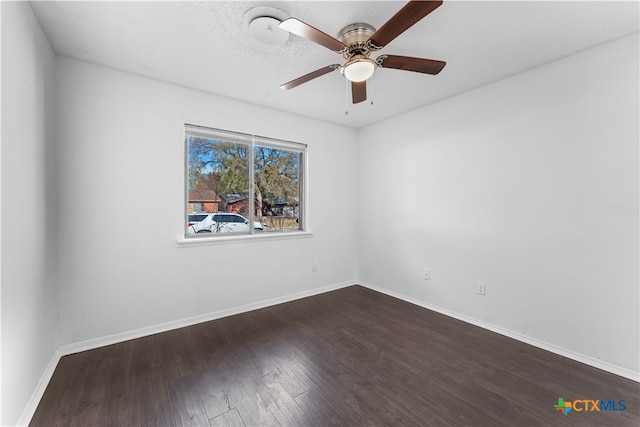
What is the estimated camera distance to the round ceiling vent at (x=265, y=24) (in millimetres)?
1707

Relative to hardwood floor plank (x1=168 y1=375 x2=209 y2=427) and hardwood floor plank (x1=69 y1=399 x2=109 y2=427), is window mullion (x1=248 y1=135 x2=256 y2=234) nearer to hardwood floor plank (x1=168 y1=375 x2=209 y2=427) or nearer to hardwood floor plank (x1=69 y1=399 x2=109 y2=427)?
hardwood floor plank (x1=168 y1=375 x2=209 y2=427)

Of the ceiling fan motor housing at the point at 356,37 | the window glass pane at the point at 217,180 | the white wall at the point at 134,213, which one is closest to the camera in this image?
the ceiling fan motor housing at the point at 356,37

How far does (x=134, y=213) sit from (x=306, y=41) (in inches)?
85.1

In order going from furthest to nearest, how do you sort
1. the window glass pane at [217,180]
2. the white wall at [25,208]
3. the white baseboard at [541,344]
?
the window glass pane at [217,180] < the white baseboard at [541,344] < the white wall at [25,208]

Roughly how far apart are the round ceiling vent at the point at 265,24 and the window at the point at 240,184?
140cm

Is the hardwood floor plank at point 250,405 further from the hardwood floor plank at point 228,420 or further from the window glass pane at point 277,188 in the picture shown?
the window glass pane at point 277,188

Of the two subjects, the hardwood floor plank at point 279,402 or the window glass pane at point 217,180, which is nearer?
the hardwood floor plank at point 279,402

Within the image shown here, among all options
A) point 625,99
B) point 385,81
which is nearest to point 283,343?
point 385,81

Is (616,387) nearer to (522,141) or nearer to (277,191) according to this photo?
(522,141)

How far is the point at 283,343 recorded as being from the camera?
2.44 meters

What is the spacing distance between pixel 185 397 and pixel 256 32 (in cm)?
249

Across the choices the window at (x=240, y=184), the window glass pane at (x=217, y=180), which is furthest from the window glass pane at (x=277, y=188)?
the window glass pane at (x=217, y=180)

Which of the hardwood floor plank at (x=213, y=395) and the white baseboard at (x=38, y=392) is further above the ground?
the white baseboard at (x=38, y=392)

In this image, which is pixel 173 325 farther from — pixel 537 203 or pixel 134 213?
pixel 537 203
